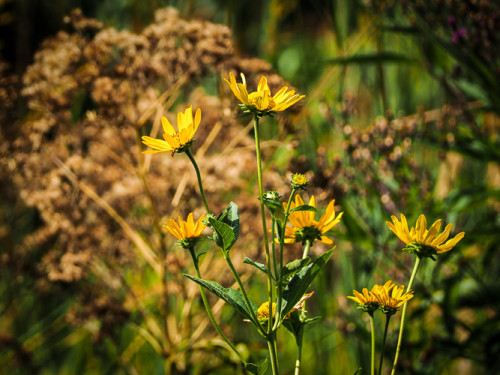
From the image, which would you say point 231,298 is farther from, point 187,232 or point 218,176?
point 218,176

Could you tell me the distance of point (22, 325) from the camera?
133 cm

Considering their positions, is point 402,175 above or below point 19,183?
above

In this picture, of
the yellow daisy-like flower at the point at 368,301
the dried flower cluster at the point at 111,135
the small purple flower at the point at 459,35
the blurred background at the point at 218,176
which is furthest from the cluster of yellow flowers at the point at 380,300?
the small purple flower at the point at 459,35

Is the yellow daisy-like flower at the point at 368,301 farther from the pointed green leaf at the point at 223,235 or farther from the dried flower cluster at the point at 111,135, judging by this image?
the dried flower cluster at the point at 111,135

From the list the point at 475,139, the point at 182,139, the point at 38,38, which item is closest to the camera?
the point at 182,139

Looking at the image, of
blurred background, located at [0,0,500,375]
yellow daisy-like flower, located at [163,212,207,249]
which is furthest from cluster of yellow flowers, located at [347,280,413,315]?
blurred background, located at [0,0,500,375]

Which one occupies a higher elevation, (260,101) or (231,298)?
(260,101)

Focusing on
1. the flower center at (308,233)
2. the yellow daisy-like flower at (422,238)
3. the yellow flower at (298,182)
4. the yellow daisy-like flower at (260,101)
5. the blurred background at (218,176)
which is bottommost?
the blurred background at (218,176)

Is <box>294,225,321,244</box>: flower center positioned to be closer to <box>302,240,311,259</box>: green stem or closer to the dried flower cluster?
<box>302,240,311,259</box>: green stem

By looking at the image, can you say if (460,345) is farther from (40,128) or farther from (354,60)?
(40,128)

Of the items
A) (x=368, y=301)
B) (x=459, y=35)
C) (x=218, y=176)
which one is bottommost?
(x=218, y=176)

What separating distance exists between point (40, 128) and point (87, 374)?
2.53 ft

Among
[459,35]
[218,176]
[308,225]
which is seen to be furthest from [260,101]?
[459,35]

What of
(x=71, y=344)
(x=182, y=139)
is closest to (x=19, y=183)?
(x=71, y=344)
